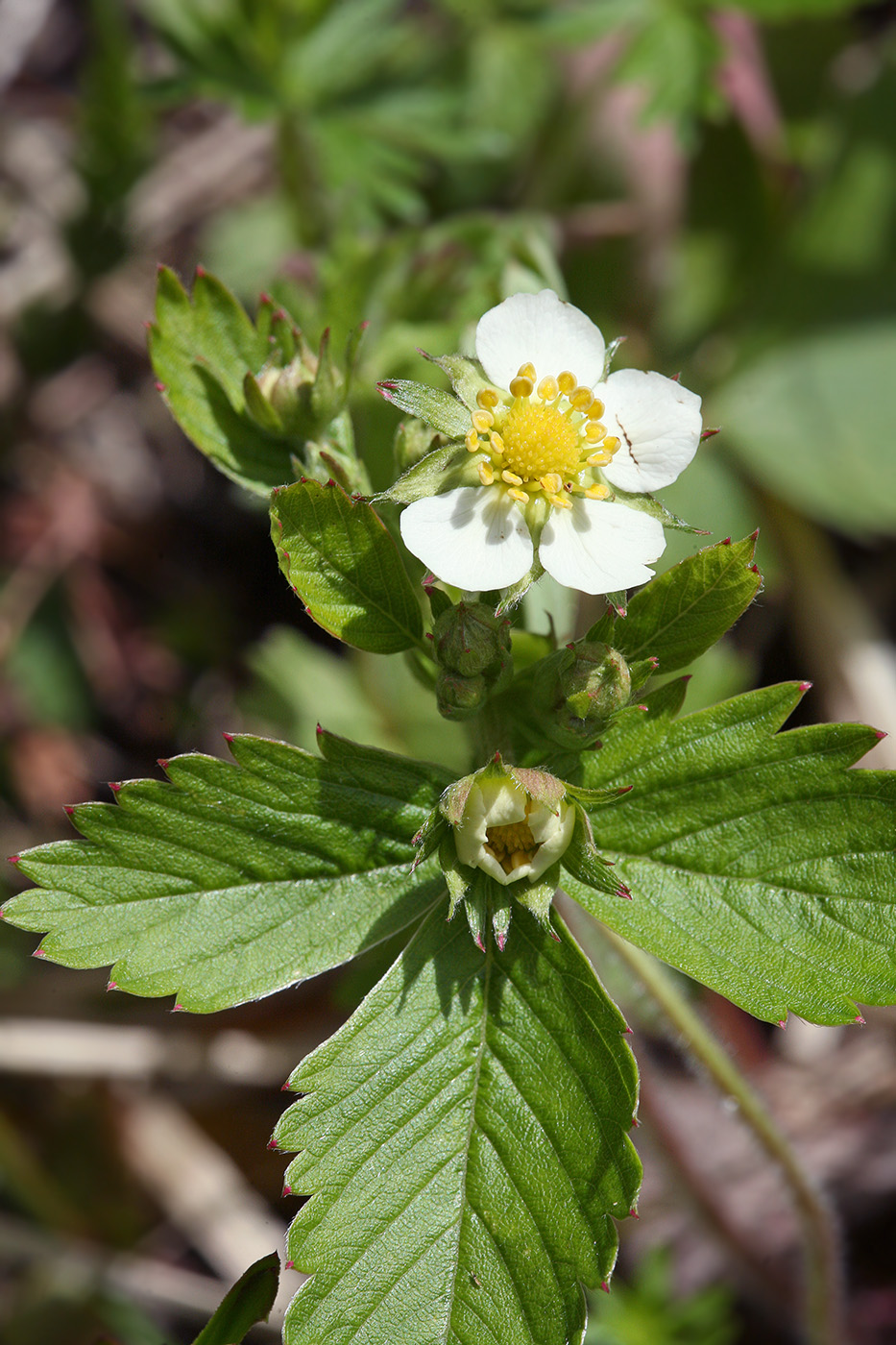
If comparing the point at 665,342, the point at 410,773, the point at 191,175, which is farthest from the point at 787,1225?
the point at 191,175

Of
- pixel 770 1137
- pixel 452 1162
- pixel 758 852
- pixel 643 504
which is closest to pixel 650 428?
pixel 643 504

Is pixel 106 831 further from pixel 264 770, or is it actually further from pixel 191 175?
pixel 191 175

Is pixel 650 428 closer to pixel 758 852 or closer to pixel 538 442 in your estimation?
pixel 538 442

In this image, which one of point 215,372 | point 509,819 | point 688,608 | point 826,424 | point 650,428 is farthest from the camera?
point 826,424

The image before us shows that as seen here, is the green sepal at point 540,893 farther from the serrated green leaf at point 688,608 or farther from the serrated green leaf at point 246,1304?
the serrated green leaf at point 246,1304

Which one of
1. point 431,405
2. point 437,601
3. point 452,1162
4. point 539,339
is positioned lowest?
point 452,1162

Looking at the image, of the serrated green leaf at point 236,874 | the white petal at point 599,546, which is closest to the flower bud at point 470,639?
the white petal at point 599,546

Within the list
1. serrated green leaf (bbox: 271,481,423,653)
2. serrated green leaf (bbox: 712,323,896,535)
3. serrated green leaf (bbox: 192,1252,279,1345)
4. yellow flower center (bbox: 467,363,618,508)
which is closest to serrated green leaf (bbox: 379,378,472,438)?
yellow flower center (bbox: 467,363,618,508)
